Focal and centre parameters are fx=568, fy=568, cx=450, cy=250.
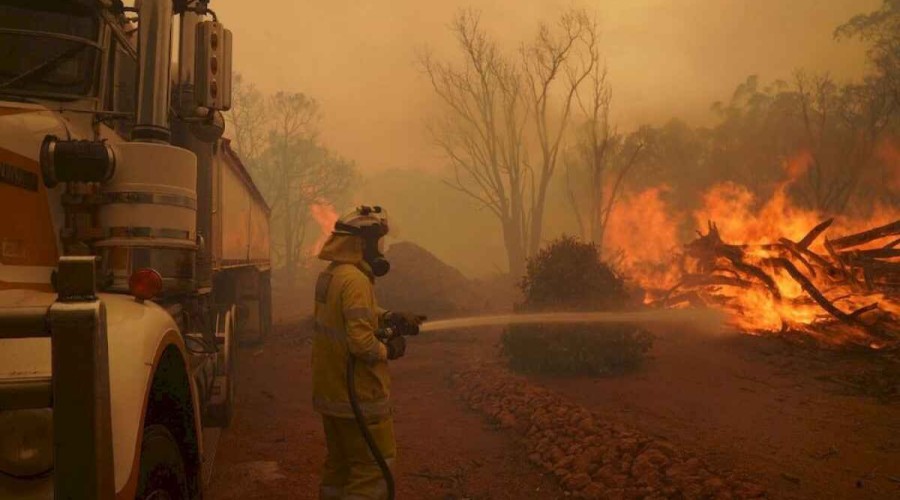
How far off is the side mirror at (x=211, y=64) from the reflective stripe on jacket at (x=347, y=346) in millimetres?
1432

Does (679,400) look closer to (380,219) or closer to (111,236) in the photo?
(380,219)

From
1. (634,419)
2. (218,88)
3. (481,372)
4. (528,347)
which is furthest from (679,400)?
(218,88)

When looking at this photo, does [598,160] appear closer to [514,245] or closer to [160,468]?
[514,245]

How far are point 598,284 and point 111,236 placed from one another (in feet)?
26.2

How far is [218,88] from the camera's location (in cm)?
396

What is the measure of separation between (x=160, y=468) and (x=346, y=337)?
151 cm

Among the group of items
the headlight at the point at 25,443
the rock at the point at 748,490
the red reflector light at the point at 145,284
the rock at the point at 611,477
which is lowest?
the rock at the point at 611,477

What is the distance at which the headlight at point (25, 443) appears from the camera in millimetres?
1894

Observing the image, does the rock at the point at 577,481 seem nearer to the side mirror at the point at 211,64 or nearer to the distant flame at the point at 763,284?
the side mirror at the point at 211,64

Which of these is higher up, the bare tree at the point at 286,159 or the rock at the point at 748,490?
the bare tree at the point at 286,159

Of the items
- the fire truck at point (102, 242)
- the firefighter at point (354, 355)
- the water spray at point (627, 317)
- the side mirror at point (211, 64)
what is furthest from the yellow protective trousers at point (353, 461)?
the water spray at point (627, 317)

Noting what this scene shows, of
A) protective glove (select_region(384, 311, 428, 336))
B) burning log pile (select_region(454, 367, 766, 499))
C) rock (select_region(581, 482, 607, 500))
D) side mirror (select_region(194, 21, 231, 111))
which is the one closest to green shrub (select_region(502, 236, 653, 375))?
burning log pile (select_region(454, 367, 766, 499))

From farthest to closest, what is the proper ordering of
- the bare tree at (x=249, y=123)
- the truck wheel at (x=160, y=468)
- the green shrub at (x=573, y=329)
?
the bare tree at (x=249, y=123), the green shrub at (x=573, y=329), the truck wheel at (x=160, y=468)

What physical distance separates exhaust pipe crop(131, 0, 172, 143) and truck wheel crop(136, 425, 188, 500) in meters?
1.93
